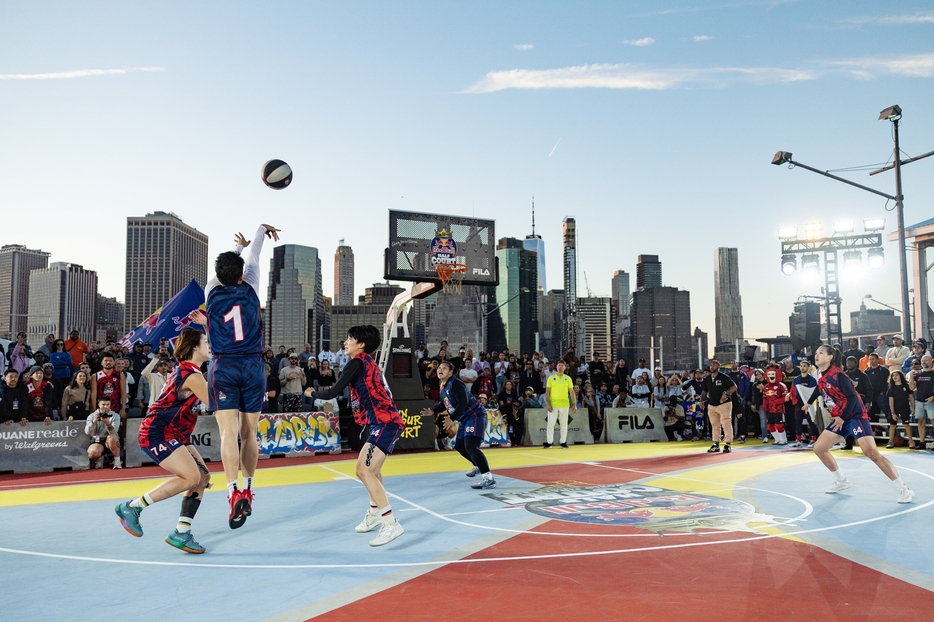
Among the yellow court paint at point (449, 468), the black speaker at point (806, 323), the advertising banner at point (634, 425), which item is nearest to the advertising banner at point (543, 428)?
the advertising banner at point (634, 425)

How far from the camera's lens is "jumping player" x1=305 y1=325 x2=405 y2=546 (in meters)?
6.79

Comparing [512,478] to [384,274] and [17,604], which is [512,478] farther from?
[384,274]

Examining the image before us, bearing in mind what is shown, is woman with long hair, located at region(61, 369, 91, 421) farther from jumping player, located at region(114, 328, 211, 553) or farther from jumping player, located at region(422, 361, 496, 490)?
jumping player, located at region(114, 328, 211, 553)

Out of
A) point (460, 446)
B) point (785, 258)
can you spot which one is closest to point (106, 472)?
point (460, 446)

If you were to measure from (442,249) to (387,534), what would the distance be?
47.1 ft

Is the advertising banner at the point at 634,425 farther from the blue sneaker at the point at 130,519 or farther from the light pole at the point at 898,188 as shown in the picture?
the blue sneaker at the point at 130,519

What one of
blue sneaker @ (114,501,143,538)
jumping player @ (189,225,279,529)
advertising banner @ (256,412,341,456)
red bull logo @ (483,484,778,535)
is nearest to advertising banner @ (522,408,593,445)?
advertising banner @ (256,412,341,456)

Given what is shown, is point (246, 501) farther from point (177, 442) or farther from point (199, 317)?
point (199, 317)

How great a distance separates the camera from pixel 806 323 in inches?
934

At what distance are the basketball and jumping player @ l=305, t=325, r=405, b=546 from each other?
2788mm

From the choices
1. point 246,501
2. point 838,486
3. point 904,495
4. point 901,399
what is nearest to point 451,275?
point 901,399

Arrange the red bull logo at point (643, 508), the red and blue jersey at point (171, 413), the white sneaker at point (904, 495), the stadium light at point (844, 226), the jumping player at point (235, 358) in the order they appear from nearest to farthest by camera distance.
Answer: the red and blue jersey at point (171, 413) < the jumping player at point (235, 358) < the red bull logo at point (643, 508) < the white sneaker at point (904, 495) < the stadium light at point (844, 226)

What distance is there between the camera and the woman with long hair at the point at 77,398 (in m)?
14.3

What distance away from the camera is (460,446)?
10367 millimetres
